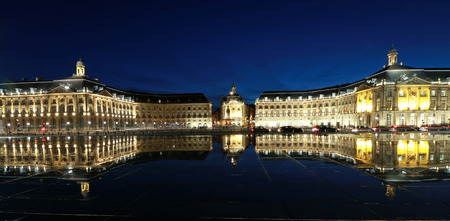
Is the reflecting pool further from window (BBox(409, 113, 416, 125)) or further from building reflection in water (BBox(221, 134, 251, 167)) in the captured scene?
window (BBox(409, 113, 416, 125))

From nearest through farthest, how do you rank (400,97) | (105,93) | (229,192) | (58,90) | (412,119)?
(229,192) → (412,119) → (400,97) → (58,90) → (105,93)

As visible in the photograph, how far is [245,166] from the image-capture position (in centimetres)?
974

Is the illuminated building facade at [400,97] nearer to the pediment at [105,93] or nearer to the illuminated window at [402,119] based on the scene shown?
the illuminated window at [402,119]

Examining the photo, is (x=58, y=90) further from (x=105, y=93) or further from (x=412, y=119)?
(x=412, y=119)

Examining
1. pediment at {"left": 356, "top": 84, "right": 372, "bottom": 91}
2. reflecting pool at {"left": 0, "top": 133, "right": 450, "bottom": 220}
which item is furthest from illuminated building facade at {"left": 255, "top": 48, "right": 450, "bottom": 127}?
reflecting pool at {"left": 0, "top": 133, "right": 450, "bottom": 220}

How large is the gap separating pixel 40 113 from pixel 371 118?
121 metres

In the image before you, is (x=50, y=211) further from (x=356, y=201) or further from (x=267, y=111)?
(x=267, y=111)

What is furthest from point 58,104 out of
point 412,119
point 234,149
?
point 412,119

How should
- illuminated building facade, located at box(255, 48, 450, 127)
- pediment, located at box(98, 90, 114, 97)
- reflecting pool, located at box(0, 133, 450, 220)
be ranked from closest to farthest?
reflecting pool, located at box(0, 133, 450, 220) → illuminated building facade, located at box(255, 48, 450, 127) → pediment, located at box(98, 90, 114, 97)

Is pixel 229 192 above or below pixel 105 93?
below

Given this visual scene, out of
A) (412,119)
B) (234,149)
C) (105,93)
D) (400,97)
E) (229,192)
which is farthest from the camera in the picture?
(105,93)

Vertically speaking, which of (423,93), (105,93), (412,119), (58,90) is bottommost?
(412,119)

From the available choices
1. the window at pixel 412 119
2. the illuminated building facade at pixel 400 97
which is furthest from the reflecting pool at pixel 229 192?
the window at pixel 412 119

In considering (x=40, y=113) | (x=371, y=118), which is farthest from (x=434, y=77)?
(x=40, y=113)
